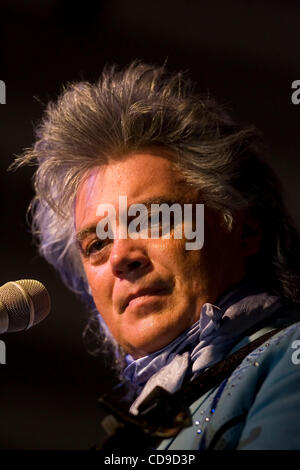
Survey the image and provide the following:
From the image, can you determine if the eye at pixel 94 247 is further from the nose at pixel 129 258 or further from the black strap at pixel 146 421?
the black strap at pixel 146 421

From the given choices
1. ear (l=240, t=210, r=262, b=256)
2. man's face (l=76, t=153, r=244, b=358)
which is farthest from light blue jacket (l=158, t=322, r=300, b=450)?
ear (l=240, t=210, r=262, b=256)

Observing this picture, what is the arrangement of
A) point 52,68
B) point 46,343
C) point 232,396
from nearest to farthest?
point 232,396, point 52,68, point 46,343

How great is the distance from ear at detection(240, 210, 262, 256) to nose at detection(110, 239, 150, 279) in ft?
0.95

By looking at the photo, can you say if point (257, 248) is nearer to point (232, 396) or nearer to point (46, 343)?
point (232, 396)

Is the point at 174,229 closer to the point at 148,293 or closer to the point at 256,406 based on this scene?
the point at 148,293

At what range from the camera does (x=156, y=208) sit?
170cm

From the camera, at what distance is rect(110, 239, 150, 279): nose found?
65.4 inches

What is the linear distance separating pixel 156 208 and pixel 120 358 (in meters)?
0.72

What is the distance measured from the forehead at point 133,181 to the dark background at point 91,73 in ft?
1.90

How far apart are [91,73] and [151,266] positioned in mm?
995

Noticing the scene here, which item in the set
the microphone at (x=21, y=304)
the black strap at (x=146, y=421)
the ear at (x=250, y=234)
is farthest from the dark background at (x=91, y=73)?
the black strap at (x=146, y=421)

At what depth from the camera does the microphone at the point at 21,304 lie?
4.60ft

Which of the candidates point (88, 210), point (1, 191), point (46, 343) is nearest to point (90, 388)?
point (46, 343)

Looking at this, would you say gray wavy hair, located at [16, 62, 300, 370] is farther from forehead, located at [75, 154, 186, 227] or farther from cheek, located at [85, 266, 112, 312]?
cheek, located at [85, 266, 112, 312]
